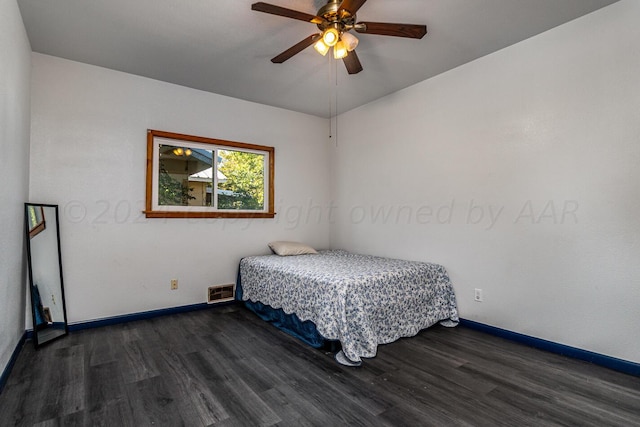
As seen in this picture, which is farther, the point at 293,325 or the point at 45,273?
the point at 293,325

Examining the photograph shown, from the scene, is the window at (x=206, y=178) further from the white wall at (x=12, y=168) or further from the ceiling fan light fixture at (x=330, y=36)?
the ceiling fan light fixture at (x=330, y=36)

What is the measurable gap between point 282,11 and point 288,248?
2.57 m

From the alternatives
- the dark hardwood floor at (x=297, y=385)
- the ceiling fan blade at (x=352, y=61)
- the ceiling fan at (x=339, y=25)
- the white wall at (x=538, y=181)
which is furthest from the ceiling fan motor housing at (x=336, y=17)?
the dark hardwood floor at (x=297, y=385)

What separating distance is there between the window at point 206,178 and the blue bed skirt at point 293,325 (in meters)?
1.20

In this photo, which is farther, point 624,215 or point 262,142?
point 262,142

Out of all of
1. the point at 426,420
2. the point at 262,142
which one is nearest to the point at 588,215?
the point at 426,420

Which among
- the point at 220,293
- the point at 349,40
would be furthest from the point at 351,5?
the point at 220,293

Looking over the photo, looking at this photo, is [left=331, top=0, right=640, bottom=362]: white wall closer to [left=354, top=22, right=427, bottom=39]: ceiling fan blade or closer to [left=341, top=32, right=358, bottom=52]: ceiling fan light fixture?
[left=354, top=22, right=427, bottom=39]: ceiling fan blade

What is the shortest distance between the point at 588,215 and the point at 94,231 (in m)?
4.25

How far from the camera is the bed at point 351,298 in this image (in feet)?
7.87

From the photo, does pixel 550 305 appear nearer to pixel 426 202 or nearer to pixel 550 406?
pixel 550 406

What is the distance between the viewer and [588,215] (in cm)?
233

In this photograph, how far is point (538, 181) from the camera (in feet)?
8.46

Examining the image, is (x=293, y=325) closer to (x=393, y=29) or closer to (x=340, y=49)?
(x=340, y=49)
